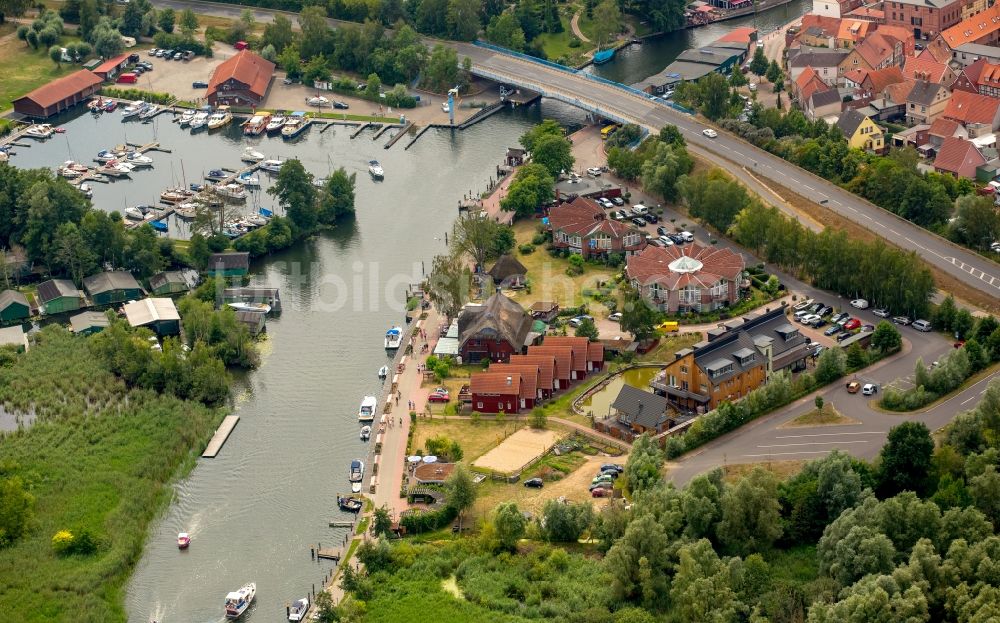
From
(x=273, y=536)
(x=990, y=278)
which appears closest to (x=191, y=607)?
(x=273, y=536)

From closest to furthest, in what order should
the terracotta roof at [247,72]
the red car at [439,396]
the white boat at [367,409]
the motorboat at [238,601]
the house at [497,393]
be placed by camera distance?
the motorboat at [238,601] < the house at [497,393] < the white boat at [367,409] < the red car at [439,396] < the terracotta roof at [247,72]

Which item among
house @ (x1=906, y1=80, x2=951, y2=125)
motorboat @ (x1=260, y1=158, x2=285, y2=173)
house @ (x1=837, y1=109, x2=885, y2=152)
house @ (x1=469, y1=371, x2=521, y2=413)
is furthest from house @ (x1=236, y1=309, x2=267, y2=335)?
house @ (x1=906, y1=80, x2=951, y2=125)

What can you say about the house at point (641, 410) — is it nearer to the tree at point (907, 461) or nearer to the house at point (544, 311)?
the house at point (544, 311)

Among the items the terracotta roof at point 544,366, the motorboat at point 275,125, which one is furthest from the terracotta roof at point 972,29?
the terracotta roof at point 544,366

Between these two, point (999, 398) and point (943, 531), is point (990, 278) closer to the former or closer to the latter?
point (999, 398)

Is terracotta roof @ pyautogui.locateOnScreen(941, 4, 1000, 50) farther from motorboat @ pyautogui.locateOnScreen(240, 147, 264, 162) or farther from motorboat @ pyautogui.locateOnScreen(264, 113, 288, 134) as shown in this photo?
motorboat @ pyautogui.locateOnScreen(240, 147, 264, 162)

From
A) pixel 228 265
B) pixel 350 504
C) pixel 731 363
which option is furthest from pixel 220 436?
pixel 731 363
